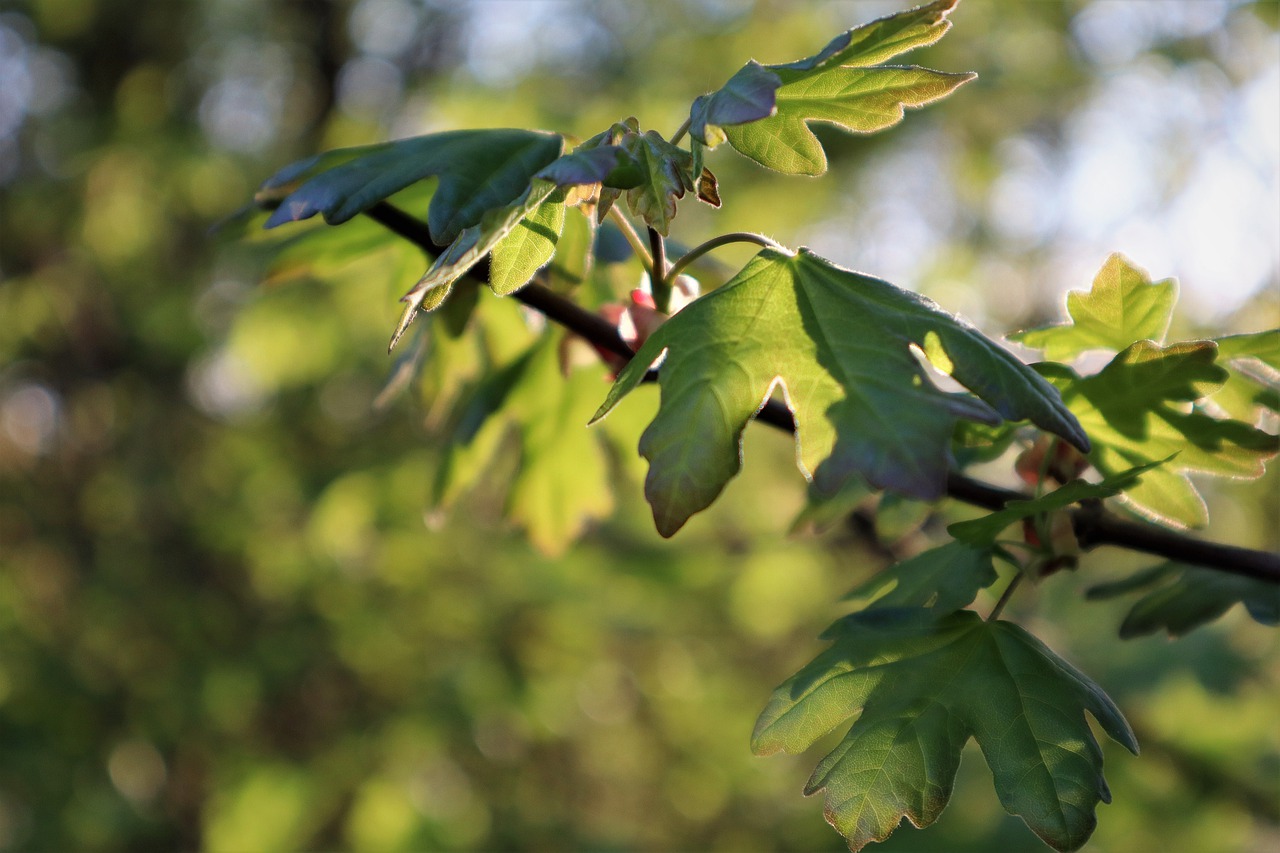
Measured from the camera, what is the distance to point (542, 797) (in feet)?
12.0

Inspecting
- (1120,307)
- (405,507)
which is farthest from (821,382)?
(405,507)

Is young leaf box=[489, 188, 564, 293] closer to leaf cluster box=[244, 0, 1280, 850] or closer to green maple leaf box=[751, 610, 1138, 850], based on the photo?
leaf cluster box=[244, 0, 1280, 850]

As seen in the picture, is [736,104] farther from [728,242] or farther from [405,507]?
[405,507]

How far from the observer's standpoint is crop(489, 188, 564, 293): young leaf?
0.58 metres

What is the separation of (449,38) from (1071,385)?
14.7 ft

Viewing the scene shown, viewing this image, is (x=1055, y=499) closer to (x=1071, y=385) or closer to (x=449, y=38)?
(x=1071, y=385)

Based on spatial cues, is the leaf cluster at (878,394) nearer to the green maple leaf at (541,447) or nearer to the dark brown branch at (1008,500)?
the dark brown branch at (1008,500)

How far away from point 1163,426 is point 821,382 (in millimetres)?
274

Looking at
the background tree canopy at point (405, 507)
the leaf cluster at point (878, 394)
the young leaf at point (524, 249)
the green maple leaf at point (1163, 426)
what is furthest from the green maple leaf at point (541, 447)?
the background tree canopy at point (405, 507)

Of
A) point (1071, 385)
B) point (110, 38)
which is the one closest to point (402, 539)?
point (1071, 385)

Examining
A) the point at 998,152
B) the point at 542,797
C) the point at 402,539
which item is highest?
the point at 998,152

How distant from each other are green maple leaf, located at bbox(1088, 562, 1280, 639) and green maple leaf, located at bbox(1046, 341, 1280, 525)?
4.5 inches

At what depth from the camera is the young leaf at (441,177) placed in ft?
2.00

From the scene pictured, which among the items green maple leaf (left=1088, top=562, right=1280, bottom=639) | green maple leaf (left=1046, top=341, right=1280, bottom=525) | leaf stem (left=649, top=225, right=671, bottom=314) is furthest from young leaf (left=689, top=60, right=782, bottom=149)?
green maple leaf (left=1088, top=562, right=1280, bottom=639)
